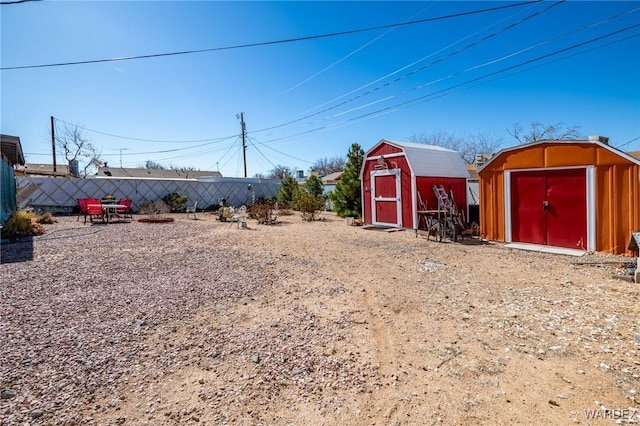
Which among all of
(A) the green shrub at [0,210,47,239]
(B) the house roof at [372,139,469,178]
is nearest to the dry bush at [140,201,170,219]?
(A) the green shrub at [0,210,47,239]

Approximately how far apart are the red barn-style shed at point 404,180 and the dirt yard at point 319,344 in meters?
4.98

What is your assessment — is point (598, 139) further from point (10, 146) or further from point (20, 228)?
point (10, 146)

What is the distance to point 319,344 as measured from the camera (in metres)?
2.97

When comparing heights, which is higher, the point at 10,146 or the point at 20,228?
the point at 10,146

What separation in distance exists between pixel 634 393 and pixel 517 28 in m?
9.15

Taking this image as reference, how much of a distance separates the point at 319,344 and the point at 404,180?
341 inches

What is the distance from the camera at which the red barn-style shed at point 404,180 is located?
10602 millimetres

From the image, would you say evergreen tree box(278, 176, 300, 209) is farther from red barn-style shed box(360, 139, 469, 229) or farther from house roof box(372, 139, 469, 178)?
house roof box(372, 139, 469, 178)

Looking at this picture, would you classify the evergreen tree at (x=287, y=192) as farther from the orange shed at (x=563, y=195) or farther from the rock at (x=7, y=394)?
the rock at (x=7, y=394)

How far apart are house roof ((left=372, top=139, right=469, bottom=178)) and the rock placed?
9875 millimetres

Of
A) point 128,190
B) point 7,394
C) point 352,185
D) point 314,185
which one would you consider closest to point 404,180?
point 352,185

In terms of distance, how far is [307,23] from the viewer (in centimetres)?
909

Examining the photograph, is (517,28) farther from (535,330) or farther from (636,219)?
(535,330)

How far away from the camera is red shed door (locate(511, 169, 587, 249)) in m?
7.02
